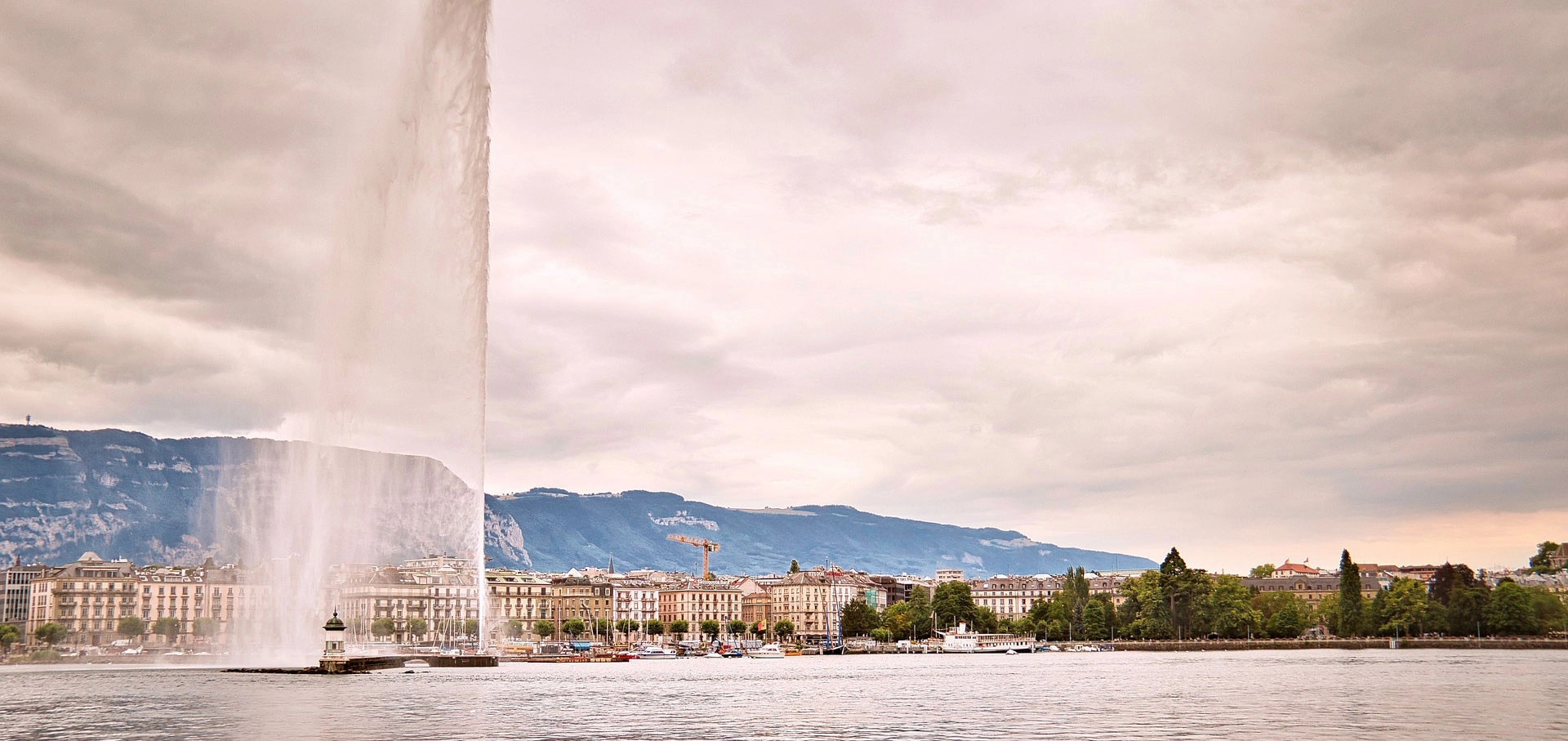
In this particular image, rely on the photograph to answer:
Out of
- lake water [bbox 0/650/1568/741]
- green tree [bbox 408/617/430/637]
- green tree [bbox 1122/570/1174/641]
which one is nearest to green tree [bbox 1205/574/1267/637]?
green tree [bbox 1122/570/1174/641]

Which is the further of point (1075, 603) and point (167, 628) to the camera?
point (1075, 603)

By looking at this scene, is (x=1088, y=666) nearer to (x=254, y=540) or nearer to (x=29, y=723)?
(x=254, y=540)

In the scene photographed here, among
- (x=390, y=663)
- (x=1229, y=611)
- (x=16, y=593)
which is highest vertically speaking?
(x=16, y=593)

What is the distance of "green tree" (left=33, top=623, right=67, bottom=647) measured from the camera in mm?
140125

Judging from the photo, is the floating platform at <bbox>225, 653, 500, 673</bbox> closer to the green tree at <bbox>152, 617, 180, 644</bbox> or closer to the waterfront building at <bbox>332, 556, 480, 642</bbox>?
the waterfront building at <bbox>332, 556, 480, 642</bbox>

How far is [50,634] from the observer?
14138 cm

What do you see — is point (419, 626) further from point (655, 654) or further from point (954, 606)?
point (954, 606)

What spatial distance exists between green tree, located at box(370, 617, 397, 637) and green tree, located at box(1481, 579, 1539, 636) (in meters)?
119

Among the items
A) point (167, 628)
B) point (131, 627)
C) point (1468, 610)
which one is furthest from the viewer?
point (1468, 610)

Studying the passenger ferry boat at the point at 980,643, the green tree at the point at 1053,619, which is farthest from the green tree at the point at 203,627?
the green tree at the point at 1053,619

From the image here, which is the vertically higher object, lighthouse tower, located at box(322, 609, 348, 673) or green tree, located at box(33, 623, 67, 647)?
lighthouse tower, located at box(322, 609, 348, 673)

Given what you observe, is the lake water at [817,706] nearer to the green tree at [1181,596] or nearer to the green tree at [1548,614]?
the green tree at [1181,596]

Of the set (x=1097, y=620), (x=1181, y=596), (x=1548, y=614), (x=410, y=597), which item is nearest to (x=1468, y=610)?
(x=1548, y=614)

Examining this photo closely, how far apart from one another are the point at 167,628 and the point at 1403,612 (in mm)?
134141
